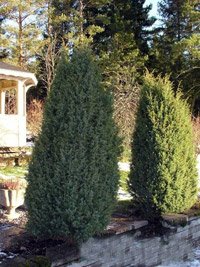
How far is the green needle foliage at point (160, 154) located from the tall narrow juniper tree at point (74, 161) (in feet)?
3.80

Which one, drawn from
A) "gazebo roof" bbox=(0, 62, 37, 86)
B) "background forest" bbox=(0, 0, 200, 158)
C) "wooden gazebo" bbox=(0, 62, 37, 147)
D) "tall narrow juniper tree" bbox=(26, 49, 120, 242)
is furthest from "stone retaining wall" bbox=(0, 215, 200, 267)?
"background forest" bbox=(0, 0, 200, 158)

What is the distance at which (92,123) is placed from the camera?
3.89 meters

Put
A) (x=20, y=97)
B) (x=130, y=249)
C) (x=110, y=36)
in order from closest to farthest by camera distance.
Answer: (x=130, y=249), (x=20, y=97), (x=110, y=36)

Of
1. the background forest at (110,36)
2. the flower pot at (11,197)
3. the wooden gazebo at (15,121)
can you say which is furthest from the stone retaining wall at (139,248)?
the background forest at (110,36)

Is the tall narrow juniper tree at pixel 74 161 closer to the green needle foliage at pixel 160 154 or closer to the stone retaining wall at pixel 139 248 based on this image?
the stone retaining wall at pixel 139 248

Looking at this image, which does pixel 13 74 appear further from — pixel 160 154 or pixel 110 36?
pixel 110 36

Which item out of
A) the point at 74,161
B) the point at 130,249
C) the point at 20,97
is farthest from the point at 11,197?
the point at 20,97

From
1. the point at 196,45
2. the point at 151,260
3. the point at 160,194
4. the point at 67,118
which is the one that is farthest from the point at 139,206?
the point at 196,45

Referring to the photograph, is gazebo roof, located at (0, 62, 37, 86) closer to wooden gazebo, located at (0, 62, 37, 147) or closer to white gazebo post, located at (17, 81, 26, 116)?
wooden gazebo, located at (0, 62, 37, 147)

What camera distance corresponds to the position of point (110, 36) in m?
22.5

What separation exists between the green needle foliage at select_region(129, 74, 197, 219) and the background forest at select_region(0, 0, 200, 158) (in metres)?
12.9

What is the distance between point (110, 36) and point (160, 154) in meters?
18.5

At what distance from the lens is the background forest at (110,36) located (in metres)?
19.6

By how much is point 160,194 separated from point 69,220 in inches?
68.0
